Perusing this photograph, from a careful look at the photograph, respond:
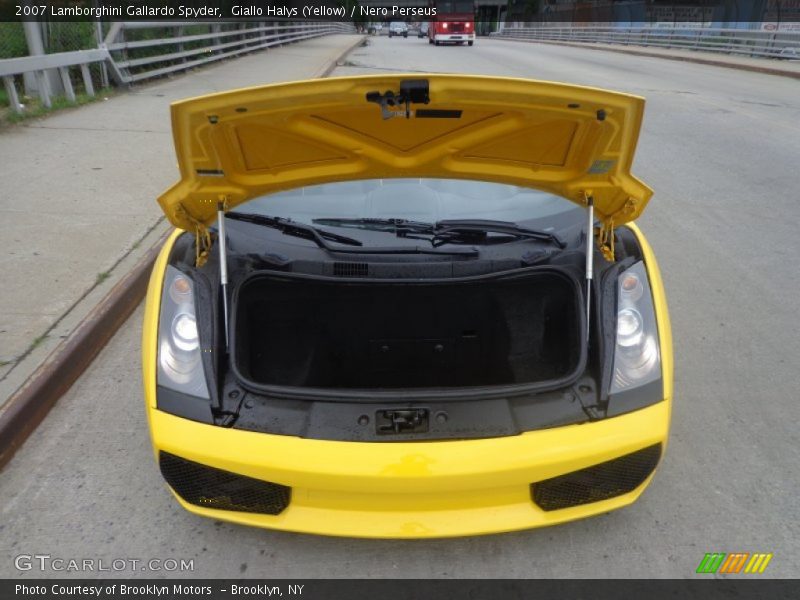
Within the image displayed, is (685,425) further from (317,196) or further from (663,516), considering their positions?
(317,196)

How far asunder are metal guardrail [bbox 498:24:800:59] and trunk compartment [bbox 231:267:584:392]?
23.8 m

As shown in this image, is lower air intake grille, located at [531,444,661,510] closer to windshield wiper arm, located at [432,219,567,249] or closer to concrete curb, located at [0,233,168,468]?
windshield wiper arm, located at [432,219,567,249]

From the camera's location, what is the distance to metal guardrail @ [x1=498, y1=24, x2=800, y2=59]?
21.9 meters

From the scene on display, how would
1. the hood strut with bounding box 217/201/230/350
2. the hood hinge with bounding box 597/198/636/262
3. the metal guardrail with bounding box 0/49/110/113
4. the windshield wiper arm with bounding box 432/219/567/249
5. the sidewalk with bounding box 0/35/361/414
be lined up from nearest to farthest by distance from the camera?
1. the hood strut with bounding box 217/201/230/350
2. the hood hinge with bounding box 597/198/636/262
3. the windshield wiper arm with bounding box 432/219/567/249
4. the sidewalk with bounding box 0/35/361/414
5. the metal guardrail with bounding box 0/49/110/113

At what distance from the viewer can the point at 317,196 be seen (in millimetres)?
3068

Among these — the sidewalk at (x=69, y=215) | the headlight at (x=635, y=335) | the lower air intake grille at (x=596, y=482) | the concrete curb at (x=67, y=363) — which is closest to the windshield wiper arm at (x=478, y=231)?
the headlight at (x=635, y=335)

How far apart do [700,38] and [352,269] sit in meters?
29.8

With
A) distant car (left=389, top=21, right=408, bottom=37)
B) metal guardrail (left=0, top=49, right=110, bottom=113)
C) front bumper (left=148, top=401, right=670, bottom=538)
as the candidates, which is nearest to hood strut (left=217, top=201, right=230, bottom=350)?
front bumper (left=148, top=401, right=670, bottom=538)

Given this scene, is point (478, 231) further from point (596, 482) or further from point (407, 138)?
point (596, 482)

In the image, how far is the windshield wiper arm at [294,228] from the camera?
2.82 meters

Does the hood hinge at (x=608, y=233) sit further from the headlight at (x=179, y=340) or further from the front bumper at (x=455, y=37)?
the front bumper at (x=455, y=37)

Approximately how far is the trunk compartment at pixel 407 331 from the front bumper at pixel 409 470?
23.7 inches

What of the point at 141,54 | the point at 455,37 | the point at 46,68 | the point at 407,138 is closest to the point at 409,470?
the point at 407,138
